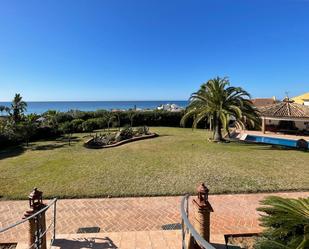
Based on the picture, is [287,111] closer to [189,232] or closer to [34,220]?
[189,232]

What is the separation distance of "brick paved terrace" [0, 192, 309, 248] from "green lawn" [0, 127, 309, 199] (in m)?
0.54

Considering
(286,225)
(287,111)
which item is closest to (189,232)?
(286,225)

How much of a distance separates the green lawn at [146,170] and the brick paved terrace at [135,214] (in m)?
0.54

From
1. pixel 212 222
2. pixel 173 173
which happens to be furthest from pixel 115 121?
pixel 212 222

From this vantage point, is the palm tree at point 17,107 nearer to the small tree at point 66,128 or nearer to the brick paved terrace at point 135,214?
the small tree at point 66,128

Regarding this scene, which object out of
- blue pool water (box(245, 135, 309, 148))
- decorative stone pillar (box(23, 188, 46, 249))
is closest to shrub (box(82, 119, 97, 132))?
blue pool water (box(245, 135, 309, 148))

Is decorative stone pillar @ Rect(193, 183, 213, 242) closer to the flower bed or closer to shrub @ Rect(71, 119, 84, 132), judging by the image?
the flower bed

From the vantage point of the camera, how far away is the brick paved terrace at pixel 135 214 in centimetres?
621

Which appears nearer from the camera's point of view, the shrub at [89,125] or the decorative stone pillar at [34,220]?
the decorative stone pillar at [34,220]

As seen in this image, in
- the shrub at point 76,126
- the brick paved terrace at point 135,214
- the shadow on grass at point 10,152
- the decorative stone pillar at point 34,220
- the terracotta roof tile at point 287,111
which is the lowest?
the brick paved terrace at point 135,214

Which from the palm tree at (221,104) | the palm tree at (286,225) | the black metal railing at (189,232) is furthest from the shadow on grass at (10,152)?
the palm tree at (286,225)

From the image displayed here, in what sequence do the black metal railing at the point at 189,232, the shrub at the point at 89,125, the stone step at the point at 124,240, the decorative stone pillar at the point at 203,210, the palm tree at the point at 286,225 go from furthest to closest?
1. the shrub at the point at 89,125
2. the stone step at the point at 124,240
3. the decorative stone pillar at the point at 203,210
4. the palm tree at the point at 286,225
5. the black metal railing at the point at 189,232

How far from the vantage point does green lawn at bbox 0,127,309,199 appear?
8891 millimetres

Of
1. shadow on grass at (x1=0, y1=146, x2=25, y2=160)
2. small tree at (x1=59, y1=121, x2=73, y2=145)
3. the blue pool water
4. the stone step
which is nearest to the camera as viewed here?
the stone step
